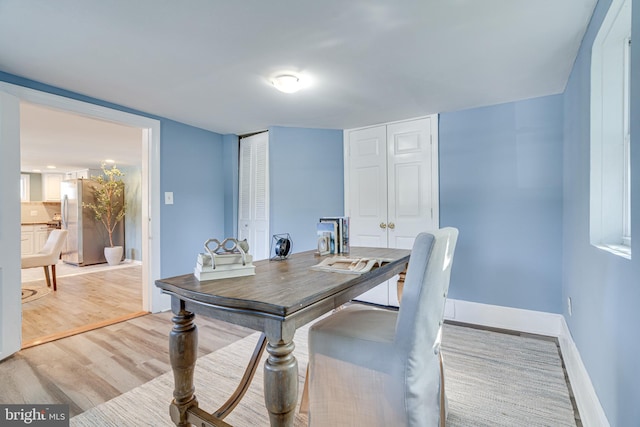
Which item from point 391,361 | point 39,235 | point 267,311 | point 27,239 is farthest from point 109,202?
point 391,361

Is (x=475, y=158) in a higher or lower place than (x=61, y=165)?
lower

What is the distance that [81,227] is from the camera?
613 cm

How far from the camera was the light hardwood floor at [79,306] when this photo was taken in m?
2.83

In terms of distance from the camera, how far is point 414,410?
3.74 feet

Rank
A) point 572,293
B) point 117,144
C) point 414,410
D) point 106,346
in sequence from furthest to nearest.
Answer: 1. point 117,144
2. point 106,346
3. point 572,293
4. point 414,410

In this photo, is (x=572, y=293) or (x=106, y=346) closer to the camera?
(x=572, y=293)

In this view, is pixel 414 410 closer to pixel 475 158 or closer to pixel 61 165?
pixel 475 158

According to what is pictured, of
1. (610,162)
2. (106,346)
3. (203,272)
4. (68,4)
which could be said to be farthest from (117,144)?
(610,162)

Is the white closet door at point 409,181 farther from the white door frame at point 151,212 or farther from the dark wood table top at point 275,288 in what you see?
the white door frame at point 151,212

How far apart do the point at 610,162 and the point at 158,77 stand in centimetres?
289

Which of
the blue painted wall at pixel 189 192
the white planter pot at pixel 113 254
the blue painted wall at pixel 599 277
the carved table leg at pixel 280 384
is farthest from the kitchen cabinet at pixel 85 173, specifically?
the blue painted wall at pixel 599 277

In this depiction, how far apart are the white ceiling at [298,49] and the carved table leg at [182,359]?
1.50 metres

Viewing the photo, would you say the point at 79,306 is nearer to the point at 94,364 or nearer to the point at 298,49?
the point at 94,364

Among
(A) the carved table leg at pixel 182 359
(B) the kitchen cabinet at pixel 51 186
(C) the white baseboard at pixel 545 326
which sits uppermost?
(B) the kitchen cabinet at pixel 51 186
